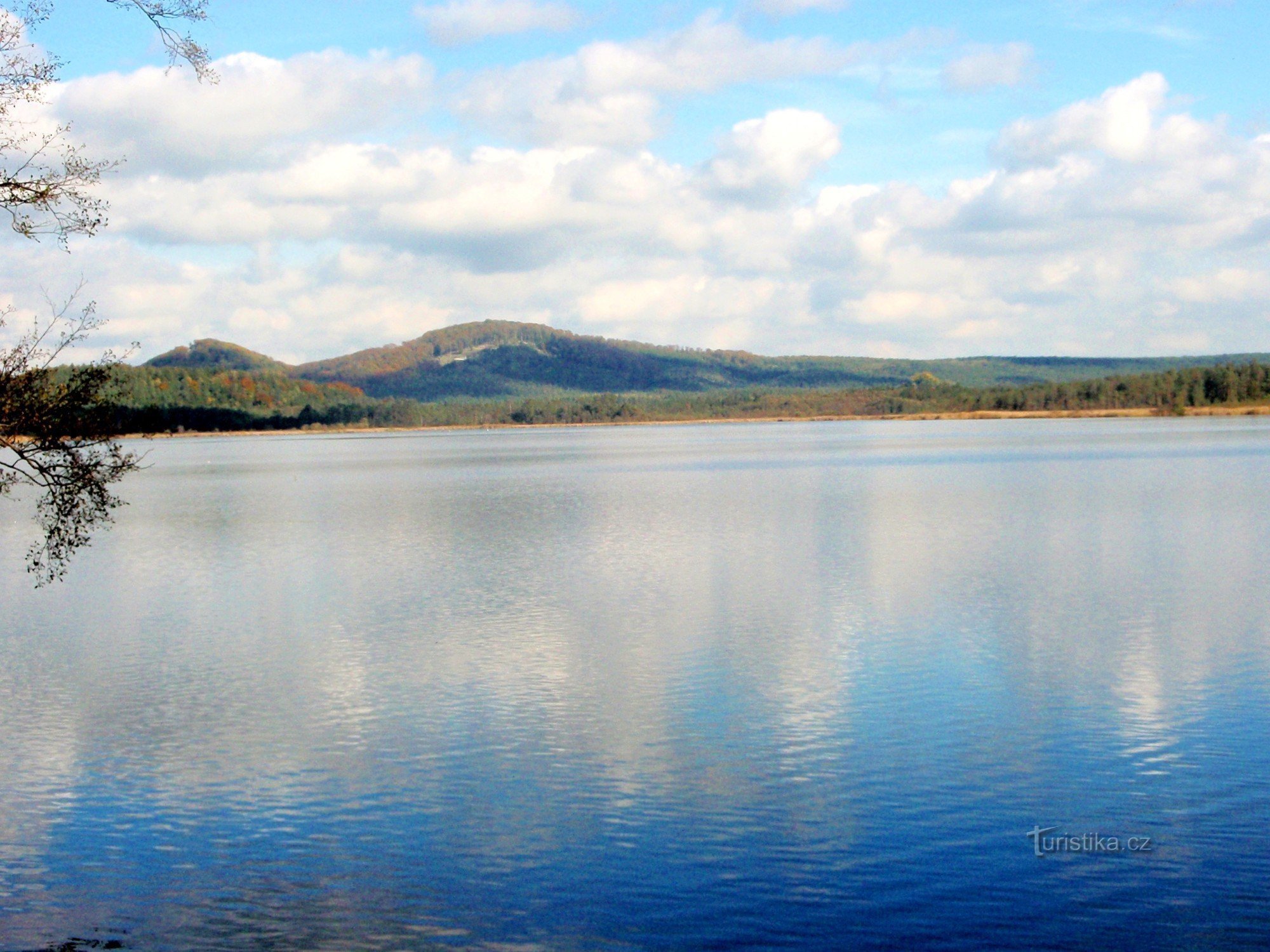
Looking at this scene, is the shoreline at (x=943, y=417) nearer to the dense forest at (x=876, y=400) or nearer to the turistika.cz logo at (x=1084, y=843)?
the dense forest at (x=876, y=400)

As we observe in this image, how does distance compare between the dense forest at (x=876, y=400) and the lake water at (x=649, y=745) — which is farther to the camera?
the dense forest at (x=876, y=400)

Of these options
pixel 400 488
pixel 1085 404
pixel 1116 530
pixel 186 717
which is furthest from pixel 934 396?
pixel 186 717

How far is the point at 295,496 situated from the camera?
43.6 m

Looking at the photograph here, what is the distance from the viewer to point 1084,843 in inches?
315

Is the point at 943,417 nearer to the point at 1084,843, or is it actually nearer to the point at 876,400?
the point at 876,400

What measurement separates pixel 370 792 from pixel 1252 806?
6.52 meters

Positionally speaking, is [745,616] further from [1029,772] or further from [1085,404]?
[1085,404]

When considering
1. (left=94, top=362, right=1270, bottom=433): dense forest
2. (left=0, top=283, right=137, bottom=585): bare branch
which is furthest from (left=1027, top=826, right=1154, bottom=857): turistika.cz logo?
(left=94, top=362, right=1270, bottom=433): dense forest

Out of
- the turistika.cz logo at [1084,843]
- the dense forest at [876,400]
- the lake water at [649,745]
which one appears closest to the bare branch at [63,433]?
the lake water at [649,745]

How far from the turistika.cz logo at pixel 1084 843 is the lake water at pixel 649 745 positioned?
2.3 inches

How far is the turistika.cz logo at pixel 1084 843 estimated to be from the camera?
789 cm

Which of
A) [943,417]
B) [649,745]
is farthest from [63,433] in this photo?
[943,417]

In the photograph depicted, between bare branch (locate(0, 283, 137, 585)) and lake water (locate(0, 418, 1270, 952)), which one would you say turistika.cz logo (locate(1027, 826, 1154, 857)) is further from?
bare branch (locate(0, 283, 137, 585))

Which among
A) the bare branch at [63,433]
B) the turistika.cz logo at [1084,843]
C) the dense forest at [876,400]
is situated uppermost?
the dense forest at [876,400]
